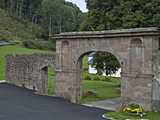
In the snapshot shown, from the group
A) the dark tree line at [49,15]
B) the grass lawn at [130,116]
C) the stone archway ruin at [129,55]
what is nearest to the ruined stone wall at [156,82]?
the stone archway ruin at [129,55]

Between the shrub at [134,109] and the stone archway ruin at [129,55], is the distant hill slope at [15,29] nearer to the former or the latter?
the stone archway ruin at [129,55]

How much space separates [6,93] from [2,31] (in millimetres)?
49198

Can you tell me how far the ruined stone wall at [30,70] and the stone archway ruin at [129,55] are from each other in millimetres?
3289

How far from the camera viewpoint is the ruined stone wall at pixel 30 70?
108 feet

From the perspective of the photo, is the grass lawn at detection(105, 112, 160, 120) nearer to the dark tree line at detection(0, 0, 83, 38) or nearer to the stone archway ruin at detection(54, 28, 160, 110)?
the stone archway ruin at detection(54, 28, 160, 110)

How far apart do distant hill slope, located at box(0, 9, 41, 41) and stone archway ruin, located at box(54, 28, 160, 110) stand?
164ft

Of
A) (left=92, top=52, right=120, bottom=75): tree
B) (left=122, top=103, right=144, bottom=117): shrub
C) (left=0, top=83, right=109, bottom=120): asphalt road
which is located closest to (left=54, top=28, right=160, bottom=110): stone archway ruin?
(left=122, top=103, right=144, bottom=117): shrub

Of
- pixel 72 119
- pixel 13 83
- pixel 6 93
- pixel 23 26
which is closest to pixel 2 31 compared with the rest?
pixel 23 26

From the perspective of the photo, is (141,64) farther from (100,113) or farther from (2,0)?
(2,0)

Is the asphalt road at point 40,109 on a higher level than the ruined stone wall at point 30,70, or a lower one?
lower

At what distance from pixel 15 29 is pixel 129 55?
62.4 meters

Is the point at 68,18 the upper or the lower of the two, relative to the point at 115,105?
upper

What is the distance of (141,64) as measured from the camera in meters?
24.0

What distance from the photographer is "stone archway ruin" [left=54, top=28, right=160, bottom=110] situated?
23484mm
